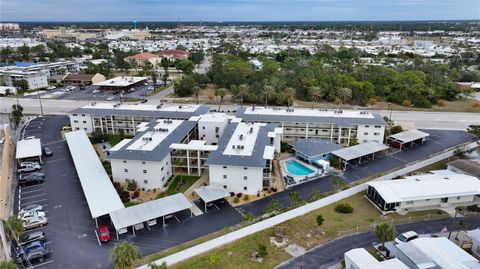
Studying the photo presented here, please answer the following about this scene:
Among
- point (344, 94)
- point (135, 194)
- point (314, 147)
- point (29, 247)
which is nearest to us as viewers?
point (29, 247)

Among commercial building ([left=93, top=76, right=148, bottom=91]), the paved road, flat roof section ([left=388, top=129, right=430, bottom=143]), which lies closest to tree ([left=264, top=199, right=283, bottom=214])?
the paved road

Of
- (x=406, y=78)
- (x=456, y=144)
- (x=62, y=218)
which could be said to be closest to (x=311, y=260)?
(x=62, y=218)

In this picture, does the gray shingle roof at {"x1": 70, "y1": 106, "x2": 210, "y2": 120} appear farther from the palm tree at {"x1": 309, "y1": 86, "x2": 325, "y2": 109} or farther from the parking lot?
the palm tree at {"x1": 309, "y1": 86, "x2": 325, "y2": 109}

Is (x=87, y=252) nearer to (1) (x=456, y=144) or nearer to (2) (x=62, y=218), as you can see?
(2) (x=62, y=218)

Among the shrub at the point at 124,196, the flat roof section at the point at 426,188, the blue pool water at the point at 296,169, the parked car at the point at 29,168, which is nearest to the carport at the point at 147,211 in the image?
the shrub at the point at 124,196

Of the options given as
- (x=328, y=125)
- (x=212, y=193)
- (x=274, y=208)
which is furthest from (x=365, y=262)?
(x=328, y=125)

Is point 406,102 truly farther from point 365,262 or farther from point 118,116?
point 365,262
